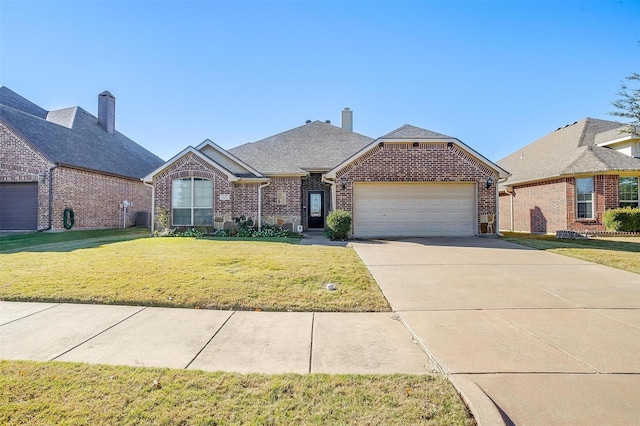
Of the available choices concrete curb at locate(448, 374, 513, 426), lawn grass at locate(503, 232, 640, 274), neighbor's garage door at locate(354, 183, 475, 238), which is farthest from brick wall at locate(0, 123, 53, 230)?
lawn grass at locate(503, 232, 640, 274)

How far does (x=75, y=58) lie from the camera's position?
12.0m

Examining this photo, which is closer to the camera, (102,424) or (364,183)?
(102,424)

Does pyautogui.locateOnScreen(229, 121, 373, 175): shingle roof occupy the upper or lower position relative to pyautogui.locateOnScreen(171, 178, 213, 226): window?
upper

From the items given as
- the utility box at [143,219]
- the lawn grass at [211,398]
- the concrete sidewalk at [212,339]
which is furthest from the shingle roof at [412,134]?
the utility box at [143,219]

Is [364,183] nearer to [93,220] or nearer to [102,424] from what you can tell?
[102,424]

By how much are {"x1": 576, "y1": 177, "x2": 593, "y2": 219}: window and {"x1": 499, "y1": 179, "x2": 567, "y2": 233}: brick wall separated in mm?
574

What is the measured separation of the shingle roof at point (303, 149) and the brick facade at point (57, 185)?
25.4 ft

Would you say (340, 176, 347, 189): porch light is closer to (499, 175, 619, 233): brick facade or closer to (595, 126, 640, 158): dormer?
(499, 175, 619, 233): brick facade

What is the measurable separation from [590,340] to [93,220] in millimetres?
21085

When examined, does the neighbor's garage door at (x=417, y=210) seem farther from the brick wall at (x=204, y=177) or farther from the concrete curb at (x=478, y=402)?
the concrete curb at (x=478, y=402)

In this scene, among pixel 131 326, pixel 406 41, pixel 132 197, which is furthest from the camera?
pixel 132 197

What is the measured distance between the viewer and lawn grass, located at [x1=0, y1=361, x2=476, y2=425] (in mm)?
2332

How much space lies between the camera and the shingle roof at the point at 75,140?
16453mm

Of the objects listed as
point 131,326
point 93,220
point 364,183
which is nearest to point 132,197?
point 93,220
